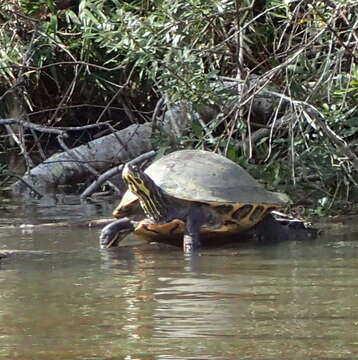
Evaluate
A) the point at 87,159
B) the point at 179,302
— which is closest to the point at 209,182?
the point at 179,302

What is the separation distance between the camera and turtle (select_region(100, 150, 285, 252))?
20.7 feet

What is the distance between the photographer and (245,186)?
6.42 meters

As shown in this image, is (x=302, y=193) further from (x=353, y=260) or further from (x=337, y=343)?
(x=337, y=343)

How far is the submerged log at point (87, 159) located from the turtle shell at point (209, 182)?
9.27 ft

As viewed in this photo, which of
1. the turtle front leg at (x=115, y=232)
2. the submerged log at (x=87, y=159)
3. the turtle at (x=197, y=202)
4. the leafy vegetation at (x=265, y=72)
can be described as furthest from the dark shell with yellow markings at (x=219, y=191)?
the submerged log at (x=87, y=159)

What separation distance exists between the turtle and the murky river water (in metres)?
0.17

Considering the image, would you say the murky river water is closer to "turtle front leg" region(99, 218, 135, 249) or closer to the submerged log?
"turtle front leg" region(99, 218, 135, 249)

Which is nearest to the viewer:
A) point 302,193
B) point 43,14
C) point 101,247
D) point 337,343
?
point 337,343

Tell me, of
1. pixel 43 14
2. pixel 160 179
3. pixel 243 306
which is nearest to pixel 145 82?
pixel 43 14

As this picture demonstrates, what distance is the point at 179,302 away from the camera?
419cm

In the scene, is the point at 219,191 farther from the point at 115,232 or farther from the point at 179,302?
the point at 179,302

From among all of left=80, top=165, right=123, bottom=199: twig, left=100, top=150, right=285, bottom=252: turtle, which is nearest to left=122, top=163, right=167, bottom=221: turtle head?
left=100, top=150, right=285, bottom=252: turtle

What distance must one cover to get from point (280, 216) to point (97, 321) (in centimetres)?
302

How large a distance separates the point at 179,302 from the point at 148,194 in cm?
222
